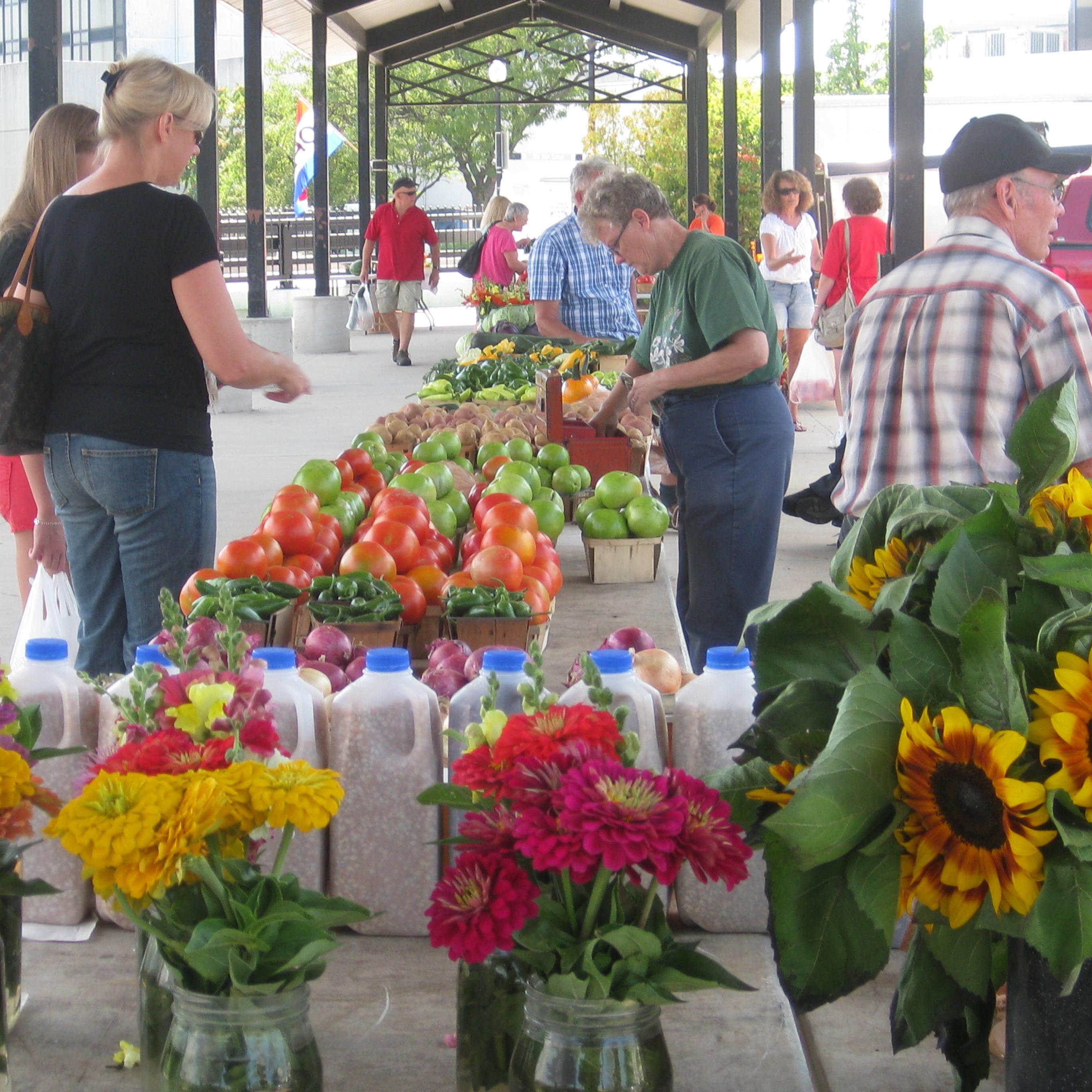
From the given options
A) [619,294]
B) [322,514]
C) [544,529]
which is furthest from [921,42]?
[322,514]

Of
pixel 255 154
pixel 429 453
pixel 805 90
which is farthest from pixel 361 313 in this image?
pixel 429 453

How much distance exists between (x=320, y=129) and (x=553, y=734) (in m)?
16.6

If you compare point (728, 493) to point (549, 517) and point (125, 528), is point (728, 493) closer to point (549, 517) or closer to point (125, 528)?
point (549, 517)

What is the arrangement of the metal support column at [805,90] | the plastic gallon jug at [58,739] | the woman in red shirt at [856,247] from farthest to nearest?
the metal support column at [805,90] → the woman in red shirt at [856,247] → the plastic gallon jug at [58,739]

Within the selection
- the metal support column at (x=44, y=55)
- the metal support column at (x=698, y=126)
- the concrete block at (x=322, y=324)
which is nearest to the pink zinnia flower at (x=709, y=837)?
the metal support column at (x=44, y=55)

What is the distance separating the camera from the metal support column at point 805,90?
39.8 ft

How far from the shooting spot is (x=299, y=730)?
1.50 m

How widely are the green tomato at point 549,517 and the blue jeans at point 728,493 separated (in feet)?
1.58

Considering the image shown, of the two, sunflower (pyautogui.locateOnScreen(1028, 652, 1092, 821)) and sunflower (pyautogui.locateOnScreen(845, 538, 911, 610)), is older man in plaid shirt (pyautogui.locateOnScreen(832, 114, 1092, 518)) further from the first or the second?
sunflower (pyautogui.locateOnScreen(1028, 652, 1092, 821))

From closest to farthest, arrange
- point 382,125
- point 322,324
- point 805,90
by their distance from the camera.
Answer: point 805,90 < point 322,324 < point 382,125

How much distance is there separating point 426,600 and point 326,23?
15.7 m

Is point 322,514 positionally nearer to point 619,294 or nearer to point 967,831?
point 967,831

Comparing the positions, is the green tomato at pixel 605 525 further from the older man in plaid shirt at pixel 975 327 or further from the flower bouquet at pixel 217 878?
the flower bouquet at pixel 217 878

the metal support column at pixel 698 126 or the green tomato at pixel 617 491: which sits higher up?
the metal support column at pixel 698 126
